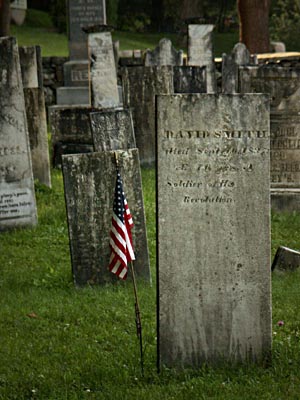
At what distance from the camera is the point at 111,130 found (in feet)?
29.8

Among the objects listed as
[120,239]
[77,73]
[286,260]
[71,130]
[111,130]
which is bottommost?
[286,260]

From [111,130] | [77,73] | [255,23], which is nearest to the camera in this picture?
[111,130]

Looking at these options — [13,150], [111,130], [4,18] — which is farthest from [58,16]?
[111,130]

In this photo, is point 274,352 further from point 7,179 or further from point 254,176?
point 7,179

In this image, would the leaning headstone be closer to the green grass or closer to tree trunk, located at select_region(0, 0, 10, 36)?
tree trunk, located at select_region(0, 0, 10, 36)

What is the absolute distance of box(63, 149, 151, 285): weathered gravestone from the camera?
28.3ft

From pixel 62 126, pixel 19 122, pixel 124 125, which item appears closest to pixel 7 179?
pixel 19 122

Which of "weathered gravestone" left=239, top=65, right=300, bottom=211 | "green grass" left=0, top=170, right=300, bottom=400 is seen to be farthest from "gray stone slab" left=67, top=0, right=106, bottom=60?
"green grass" left=0, top=170, right=300, bottom=400

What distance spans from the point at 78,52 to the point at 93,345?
64.2 ft

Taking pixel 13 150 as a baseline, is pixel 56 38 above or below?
below

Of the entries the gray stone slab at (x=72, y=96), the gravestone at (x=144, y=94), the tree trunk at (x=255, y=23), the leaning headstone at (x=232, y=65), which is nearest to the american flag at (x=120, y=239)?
the gravestone at (x=144, y=94)

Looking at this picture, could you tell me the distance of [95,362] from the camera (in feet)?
21.8

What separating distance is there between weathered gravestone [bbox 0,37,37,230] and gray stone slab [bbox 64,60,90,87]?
14.4 meters

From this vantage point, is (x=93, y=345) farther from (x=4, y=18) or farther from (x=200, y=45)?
(x=4, y=18)
